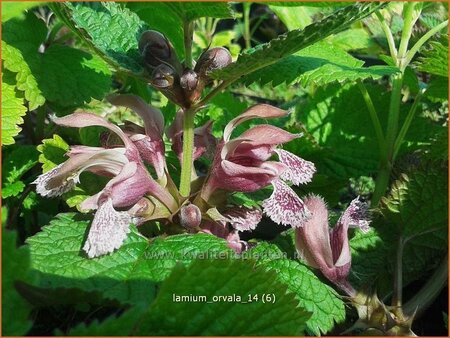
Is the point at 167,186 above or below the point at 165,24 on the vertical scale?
below

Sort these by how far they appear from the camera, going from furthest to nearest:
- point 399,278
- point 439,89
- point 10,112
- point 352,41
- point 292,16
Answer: point 352,41 < point 292,16 < point 439,89 < point 10,112 < point 399,278

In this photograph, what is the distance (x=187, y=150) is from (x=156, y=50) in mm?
154

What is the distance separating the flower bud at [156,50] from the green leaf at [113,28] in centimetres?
4

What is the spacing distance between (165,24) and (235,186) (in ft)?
1.39

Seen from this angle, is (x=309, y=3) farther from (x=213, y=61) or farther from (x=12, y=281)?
(x=12, y=281)

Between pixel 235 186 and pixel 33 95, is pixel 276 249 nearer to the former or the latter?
pixel 235 186

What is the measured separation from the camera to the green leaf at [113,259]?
751 millimetres

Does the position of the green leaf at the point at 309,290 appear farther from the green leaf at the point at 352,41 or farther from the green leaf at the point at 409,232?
the green leaf at the point at 352,41

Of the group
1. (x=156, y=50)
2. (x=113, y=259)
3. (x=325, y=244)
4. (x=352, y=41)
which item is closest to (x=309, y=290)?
(x=325, y=244)

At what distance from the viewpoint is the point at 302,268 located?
927 millimetres

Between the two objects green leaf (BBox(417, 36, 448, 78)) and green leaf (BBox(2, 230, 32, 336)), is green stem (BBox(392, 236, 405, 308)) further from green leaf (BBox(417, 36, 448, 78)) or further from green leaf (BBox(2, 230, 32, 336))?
green leaf (BBox(2, 230, 32, 336))

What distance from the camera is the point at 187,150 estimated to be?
925 mm

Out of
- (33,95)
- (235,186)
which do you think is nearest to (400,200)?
(235,186)

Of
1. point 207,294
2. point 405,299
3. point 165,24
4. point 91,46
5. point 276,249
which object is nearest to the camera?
point 207,294
